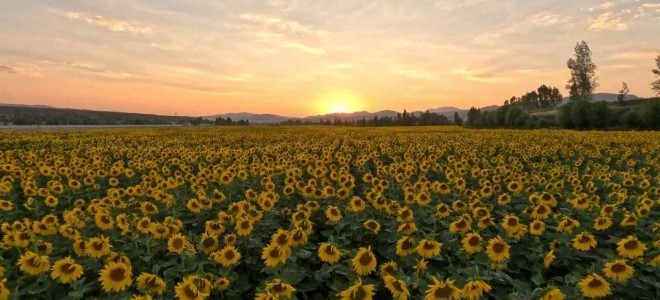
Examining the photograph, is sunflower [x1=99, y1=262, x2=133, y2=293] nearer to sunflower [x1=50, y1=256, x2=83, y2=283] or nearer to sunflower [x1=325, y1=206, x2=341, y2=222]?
sunflower [x1=50, y1=256, x2=83, y2=283]

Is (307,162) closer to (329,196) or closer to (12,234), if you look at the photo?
(329,196)

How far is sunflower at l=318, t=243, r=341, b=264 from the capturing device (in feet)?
15.4

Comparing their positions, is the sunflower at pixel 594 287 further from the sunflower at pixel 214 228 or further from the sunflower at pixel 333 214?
the sunflower at pixel 214 228

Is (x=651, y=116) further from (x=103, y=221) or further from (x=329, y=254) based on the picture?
(x=103, y=221)

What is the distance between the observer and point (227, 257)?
489cm

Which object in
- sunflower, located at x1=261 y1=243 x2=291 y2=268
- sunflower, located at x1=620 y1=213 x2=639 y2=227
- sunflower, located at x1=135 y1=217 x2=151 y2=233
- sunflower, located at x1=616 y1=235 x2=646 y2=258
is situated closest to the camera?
sunflower, located at x1=261 y1=243 x2=291 y2=268

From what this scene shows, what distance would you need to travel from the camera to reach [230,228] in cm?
634

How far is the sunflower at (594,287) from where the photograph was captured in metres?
3.96

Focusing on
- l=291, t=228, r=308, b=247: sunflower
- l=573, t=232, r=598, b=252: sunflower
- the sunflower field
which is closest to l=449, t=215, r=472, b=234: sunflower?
the sunflower field

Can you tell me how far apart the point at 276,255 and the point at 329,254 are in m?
0.58

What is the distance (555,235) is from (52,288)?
20.2 feet

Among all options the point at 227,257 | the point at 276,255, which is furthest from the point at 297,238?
the point at 227,257

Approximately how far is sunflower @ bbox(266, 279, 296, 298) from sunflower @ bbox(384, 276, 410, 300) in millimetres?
843

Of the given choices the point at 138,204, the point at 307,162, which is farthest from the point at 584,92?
the point at 138,204
